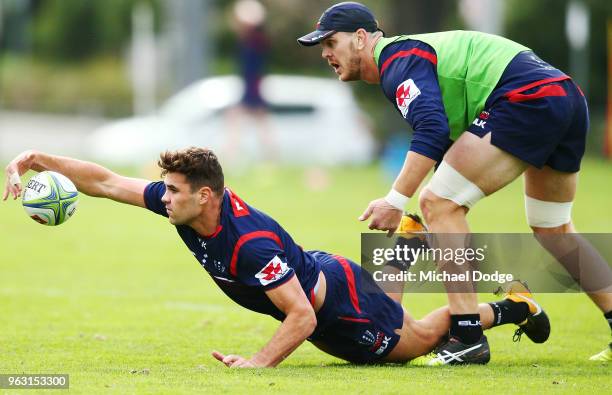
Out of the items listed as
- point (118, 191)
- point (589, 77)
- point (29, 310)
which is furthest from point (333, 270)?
point (589, 77)

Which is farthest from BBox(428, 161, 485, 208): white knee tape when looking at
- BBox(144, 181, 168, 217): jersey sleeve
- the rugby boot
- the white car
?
the white car

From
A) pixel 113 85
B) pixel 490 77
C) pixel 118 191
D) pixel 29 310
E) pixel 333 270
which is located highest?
pixel 490 77

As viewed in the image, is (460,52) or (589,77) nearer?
(460,52)

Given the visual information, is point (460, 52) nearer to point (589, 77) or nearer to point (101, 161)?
point (101, 161)

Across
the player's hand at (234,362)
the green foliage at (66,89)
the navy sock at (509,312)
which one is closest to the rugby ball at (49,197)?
the player's hand at (234,362)

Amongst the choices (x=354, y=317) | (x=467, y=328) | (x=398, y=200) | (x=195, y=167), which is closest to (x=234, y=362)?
(x=354, y=317)

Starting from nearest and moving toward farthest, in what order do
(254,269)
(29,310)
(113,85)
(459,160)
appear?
(254,269)
(459,160)
(29,310)
(113,85)

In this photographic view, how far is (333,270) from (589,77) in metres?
29.6

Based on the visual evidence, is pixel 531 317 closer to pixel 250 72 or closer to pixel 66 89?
pixel 250 72

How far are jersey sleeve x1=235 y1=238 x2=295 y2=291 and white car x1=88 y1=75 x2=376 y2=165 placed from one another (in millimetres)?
20654

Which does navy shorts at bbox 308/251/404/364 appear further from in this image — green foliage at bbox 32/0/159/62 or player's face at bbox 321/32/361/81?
green foliage at bbox 32/0/159/62

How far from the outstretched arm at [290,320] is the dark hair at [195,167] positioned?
683 millimetres

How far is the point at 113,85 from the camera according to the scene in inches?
1859

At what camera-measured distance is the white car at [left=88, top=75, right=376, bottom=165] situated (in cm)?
2861
